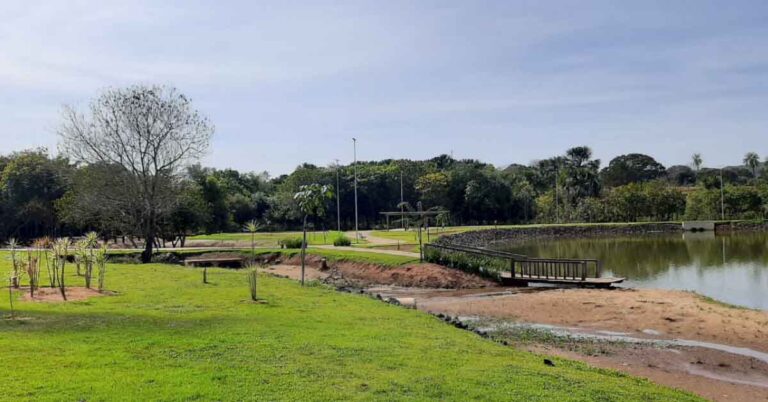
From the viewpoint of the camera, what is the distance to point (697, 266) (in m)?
38.7

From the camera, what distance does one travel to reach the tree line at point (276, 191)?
40688 millimetres

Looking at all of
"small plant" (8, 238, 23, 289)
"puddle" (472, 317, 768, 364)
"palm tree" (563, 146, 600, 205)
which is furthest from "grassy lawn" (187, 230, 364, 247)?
"palm tree" (563, 146, 600, 205)

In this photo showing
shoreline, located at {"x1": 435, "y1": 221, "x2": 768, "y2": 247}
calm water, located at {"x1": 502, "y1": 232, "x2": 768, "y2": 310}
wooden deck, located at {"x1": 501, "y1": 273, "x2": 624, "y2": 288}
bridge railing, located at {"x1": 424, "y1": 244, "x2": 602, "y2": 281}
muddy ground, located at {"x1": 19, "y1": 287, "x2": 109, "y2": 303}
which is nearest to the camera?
muddy ground, located at {"x1": 19, "y1": 287, "x2": 109, "y2": 303}

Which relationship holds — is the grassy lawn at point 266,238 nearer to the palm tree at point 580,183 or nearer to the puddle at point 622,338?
the puddle at point 622,338

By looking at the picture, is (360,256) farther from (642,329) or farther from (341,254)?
(642,329)

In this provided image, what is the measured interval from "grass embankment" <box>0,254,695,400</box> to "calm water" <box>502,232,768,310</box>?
54.8 feet

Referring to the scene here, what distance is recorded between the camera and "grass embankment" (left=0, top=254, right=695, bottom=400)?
28.1ft

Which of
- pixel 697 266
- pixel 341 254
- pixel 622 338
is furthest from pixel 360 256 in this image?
pixel 697 266

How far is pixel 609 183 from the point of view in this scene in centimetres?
13700

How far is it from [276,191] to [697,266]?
72852 mm

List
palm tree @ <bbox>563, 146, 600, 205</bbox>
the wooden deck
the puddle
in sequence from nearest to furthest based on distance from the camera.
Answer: the puddle
the wooden deck
palm tree @ <bbox>563, 146, 600, 205</bbox>

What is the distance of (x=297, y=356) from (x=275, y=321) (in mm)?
3935

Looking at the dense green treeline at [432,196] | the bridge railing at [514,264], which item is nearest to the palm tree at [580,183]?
the dense green treeline at [432,196]

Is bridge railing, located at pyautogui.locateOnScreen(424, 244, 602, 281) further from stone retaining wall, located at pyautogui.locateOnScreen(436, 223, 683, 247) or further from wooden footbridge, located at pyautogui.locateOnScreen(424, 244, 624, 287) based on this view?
stone retaining wall, located at pyautogui.locateOnScreen(436, 223, 683, 247)
